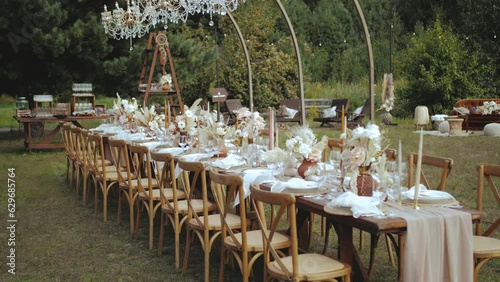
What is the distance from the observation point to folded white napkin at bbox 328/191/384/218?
312 cm

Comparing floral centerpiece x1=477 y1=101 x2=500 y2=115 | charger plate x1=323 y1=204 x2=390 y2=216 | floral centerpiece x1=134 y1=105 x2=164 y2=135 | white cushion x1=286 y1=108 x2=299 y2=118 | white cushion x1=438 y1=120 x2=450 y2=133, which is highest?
floral centerpiece x1=134 y1=105 x2=164 y2=135

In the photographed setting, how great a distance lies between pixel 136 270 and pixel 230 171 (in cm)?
108

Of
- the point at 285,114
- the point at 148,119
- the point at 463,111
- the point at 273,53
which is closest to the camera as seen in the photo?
the point at 148,119

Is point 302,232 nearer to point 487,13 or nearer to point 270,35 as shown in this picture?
point 487,13

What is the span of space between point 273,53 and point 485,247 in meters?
18.6

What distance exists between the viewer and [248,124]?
18.2 ft

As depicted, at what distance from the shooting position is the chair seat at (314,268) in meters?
3.15

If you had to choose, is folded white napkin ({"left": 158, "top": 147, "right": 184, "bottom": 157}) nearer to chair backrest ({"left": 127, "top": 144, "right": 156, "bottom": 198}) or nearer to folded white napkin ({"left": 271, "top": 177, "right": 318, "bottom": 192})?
chair backrest ({"left": 127, "top": 144, "right": 156, "bottom": 198})

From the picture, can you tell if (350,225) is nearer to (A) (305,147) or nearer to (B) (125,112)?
(A) (305,147)

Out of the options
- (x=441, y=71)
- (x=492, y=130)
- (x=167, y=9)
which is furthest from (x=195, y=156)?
(x=441, y=71)

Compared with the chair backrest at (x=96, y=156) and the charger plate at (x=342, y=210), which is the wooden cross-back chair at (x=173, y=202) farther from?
the charger plate at (x=342, y=210)

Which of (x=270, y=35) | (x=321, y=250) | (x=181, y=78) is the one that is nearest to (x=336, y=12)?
(x=270, y=35)

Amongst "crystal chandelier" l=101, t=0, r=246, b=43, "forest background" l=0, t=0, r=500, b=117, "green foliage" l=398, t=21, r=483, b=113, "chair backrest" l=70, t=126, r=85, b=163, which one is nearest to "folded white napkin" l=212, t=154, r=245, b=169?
"chair backrest" l=70, t=126, r=85, b=163

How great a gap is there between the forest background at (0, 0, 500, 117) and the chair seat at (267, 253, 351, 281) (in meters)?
11.2
